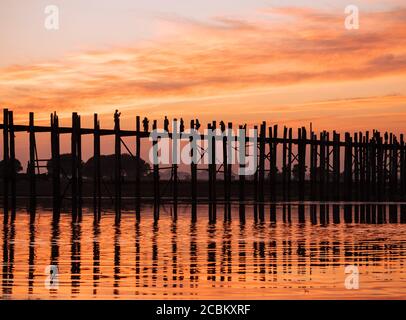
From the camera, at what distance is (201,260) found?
18.1 metres

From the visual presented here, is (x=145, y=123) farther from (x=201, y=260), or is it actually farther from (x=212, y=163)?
(x=201, y=260)

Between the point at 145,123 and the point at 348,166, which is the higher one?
the point at 145,123

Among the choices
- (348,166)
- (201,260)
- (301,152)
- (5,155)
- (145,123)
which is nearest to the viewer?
(201,260)

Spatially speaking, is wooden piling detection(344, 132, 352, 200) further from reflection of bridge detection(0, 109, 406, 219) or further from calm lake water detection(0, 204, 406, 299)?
calm lake water detection(0, 204, 406, 299)

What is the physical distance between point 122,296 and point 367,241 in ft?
38.7

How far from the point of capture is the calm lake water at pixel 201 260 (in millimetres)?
13578

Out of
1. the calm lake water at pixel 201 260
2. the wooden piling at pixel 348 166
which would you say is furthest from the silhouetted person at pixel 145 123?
the wooden piling at pixel 348 166

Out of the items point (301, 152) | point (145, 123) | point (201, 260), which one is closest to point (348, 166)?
point (301, 152)

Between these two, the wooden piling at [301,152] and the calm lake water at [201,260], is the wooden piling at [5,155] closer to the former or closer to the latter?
the calm lake water at [201,260]

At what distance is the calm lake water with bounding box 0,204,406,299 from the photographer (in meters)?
13.6

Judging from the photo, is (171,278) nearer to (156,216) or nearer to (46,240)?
(46,240)

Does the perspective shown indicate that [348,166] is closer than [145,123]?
No

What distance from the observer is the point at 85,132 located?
1639 inches
